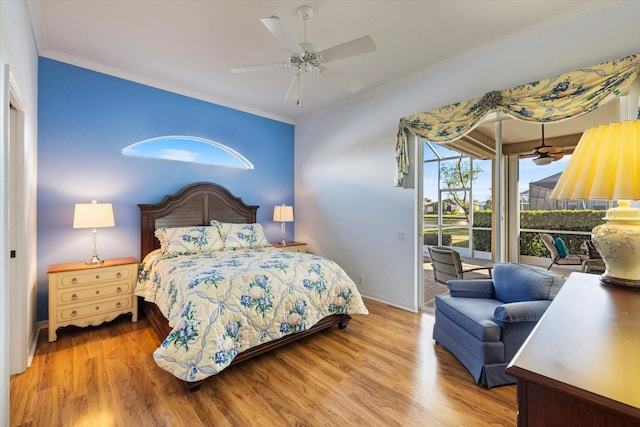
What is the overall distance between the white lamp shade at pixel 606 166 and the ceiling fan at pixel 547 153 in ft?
6.10

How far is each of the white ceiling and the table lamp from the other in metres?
1.72

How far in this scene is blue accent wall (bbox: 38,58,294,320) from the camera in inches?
120

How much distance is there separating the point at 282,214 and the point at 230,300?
2.55 metres

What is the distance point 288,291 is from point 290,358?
1.86 feet

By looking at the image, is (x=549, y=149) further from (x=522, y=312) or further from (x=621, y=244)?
(x=621, y=244)

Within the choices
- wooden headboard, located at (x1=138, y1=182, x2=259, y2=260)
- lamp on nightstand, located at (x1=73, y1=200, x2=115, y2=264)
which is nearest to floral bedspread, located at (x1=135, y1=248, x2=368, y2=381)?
wooden headboard, located at (x1=138, y1=182, x2=259, y2=260)

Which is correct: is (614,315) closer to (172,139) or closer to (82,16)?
(82,16)

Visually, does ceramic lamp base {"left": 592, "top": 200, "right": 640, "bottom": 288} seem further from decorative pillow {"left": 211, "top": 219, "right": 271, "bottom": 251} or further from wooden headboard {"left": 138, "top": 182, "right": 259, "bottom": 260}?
wooden headboard {"left": 138, "top": 182, "right": 259, "bottom": 260}

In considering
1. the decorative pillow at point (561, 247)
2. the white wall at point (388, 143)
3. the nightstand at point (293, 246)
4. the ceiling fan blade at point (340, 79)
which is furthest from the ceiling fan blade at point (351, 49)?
the nightstand at point (293, 246)

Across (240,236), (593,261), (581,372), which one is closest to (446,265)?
(593,261)

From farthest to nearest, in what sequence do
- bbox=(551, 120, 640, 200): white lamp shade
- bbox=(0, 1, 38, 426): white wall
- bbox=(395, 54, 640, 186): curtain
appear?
bbox=(395, 54, 640, 186): curtain < bbox=(0, 1, 38, 426): white wall < bbox=(551, 120, 640, 200): white lamp shade

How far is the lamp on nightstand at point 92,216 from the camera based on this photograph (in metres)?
2.89

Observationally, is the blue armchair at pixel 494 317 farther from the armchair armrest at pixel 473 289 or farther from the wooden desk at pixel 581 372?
the wooden desk at pixel 581 372

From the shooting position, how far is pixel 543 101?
2504 mm
